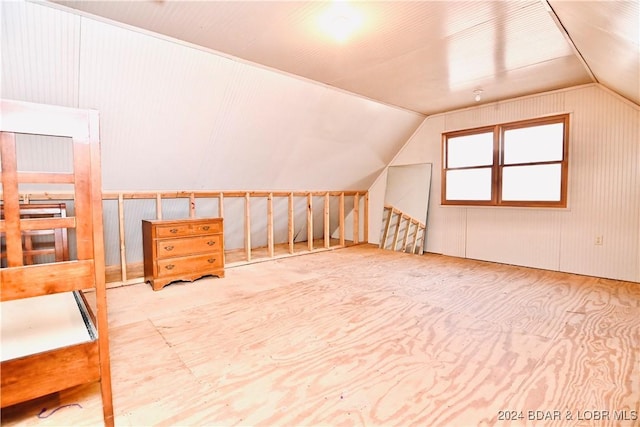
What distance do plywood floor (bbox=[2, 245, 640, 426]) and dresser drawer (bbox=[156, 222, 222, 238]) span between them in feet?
1.88

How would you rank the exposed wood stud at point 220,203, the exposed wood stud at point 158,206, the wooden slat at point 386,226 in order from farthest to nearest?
1. the wooden slat at point 386,226
2. the exposed wood stud at point 220,203
3. the exposed wood stud at point 158,206

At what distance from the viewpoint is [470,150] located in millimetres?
4680

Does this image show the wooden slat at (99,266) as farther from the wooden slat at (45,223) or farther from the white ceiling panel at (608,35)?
the white ceiling panel at (608,35)

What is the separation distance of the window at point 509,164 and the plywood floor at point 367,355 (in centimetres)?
128

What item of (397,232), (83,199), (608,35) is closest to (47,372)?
(83,199)

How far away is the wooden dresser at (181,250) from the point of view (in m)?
3.22

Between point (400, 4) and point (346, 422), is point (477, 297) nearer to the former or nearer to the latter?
point (346, 422)

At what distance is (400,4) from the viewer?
203 centimetres

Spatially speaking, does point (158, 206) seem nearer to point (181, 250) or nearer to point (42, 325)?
point (181, 250)

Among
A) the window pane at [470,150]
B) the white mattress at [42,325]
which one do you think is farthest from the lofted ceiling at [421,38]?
the white mattress at [42,325]

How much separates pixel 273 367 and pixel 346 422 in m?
0.57

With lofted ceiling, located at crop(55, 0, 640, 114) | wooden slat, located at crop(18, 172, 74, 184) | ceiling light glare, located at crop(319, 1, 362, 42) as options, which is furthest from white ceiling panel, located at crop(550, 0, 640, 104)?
wooden slat, located at crop(18, 172, 74, 184)

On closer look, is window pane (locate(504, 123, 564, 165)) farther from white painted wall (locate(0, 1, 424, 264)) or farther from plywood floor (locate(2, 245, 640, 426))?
plywood floor (locate(2, 245, 640, 426))

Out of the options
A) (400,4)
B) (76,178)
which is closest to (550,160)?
(400,4)
